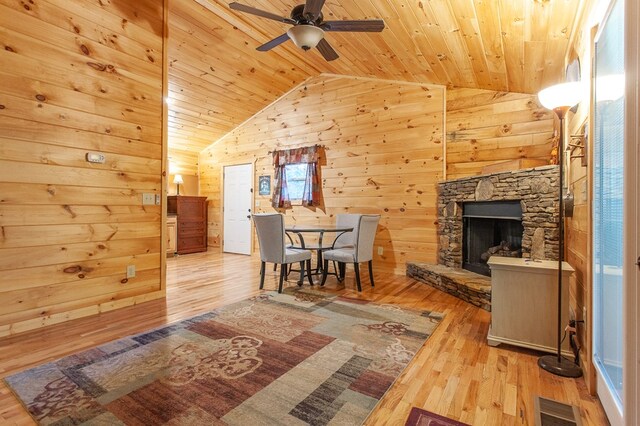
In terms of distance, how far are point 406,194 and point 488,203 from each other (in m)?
1.25

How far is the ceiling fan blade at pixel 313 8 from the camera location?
90.5 inches

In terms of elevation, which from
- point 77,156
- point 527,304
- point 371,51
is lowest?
point 527,304

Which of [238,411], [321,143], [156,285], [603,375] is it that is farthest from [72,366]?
[321,143]

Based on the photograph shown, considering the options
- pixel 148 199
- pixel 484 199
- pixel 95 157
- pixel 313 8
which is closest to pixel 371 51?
pixel 313 8

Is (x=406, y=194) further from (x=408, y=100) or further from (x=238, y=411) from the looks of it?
(x=238, y=411)

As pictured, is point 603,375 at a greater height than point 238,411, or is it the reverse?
point 603,375

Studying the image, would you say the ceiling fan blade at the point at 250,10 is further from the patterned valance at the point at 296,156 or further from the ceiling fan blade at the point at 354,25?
the patterned valance at the point at 296,156

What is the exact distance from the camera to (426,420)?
4.82 feet

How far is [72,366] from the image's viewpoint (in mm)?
1949

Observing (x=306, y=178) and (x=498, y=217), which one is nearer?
(x=498, y=217)

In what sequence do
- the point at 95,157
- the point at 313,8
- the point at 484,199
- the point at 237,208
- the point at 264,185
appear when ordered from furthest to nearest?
the point at 237,208, the point at 264,185, the point at 484,199, the point at 95,157, the point at 313,8

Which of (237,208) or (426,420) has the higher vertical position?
(237,208)

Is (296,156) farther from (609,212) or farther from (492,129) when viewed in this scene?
(609,212)

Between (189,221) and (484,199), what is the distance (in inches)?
229
